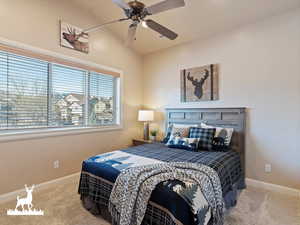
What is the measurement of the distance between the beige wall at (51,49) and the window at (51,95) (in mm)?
274

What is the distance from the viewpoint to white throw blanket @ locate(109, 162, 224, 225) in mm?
1548

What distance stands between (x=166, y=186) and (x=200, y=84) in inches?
99.1

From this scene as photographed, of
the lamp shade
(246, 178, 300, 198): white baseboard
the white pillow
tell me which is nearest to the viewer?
(246, 178, 300, 198): white baseboard

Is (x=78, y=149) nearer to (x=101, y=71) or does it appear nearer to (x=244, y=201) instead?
(x=101, y=71)

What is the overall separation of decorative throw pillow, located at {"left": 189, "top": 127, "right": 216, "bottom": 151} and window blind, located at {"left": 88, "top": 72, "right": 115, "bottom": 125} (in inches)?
75.2

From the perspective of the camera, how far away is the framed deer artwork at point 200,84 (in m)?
3.37

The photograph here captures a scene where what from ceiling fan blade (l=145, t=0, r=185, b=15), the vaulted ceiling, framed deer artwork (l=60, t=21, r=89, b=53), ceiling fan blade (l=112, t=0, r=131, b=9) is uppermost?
the vaulted ceiling

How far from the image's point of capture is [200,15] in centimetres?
295

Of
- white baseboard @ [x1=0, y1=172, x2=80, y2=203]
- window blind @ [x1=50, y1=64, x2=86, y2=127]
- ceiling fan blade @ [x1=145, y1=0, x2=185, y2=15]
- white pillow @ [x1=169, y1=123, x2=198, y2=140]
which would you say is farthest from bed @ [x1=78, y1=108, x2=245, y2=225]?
ceiling fan blade @ [x1=145, y1=0, x2=185, y2=15]

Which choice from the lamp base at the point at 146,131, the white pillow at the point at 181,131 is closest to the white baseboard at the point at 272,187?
the white pillow at the point at 181,131

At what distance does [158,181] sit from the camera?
1.59 m

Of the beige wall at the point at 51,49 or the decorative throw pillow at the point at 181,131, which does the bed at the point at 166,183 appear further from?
the beige wall at the point at 51,49

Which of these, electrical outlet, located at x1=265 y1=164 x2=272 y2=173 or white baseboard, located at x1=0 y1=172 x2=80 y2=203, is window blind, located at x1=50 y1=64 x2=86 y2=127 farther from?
electrical outlet, located at x1=265 y1=164 x2=272 y2=173

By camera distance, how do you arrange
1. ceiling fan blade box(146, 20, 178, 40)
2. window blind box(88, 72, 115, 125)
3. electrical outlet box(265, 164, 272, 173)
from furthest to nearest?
1. window blind box(88, 72, 115, 125)
2. electrical outlet box(265, 164, 272, 173)
3. ceiling fan blade box(146, 20, 178, 40)
